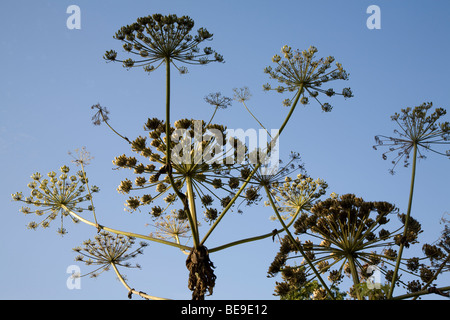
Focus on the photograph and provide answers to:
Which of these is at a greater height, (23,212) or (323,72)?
(323,72)

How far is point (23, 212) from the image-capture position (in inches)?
606

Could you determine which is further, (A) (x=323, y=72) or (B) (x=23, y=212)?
(B) (x=23, y=212)
